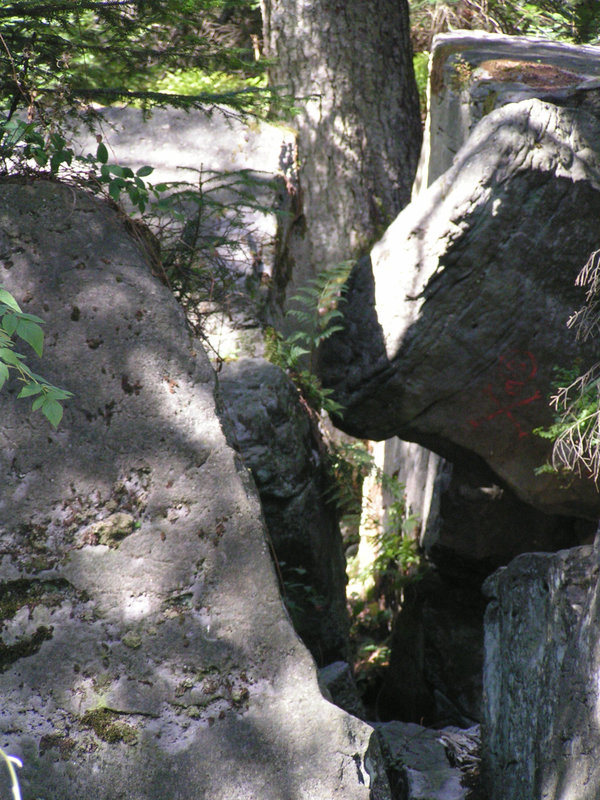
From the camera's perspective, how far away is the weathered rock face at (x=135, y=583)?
2.43 meters

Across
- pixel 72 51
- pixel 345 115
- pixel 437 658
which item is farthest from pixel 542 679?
pixel 345 115

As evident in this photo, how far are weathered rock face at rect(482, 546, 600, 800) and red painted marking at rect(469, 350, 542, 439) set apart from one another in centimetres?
137

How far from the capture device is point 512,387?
5.05 metres

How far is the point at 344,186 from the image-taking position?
23.9 ft

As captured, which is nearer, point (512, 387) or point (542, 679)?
point (542, 679)

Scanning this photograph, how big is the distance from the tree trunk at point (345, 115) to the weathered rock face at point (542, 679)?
404cm

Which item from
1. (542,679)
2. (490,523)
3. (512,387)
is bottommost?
(490,523)

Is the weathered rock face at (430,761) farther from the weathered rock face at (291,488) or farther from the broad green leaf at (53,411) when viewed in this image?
the broad green leaf at (53,411)

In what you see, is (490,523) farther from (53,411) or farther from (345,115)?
(53,411)

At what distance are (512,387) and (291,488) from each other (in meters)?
1.60

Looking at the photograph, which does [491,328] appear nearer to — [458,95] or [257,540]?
[458,95]

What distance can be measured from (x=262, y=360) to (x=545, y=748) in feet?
9.72

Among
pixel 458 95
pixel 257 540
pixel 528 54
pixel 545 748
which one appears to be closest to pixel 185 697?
pixel 257 540

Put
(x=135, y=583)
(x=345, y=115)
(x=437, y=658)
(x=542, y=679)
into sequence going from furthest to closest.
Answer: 1. (x=345, y=115)
2. (x=437, y=658)
3. (x=542, y=679)
4. (x=135, y=583)
